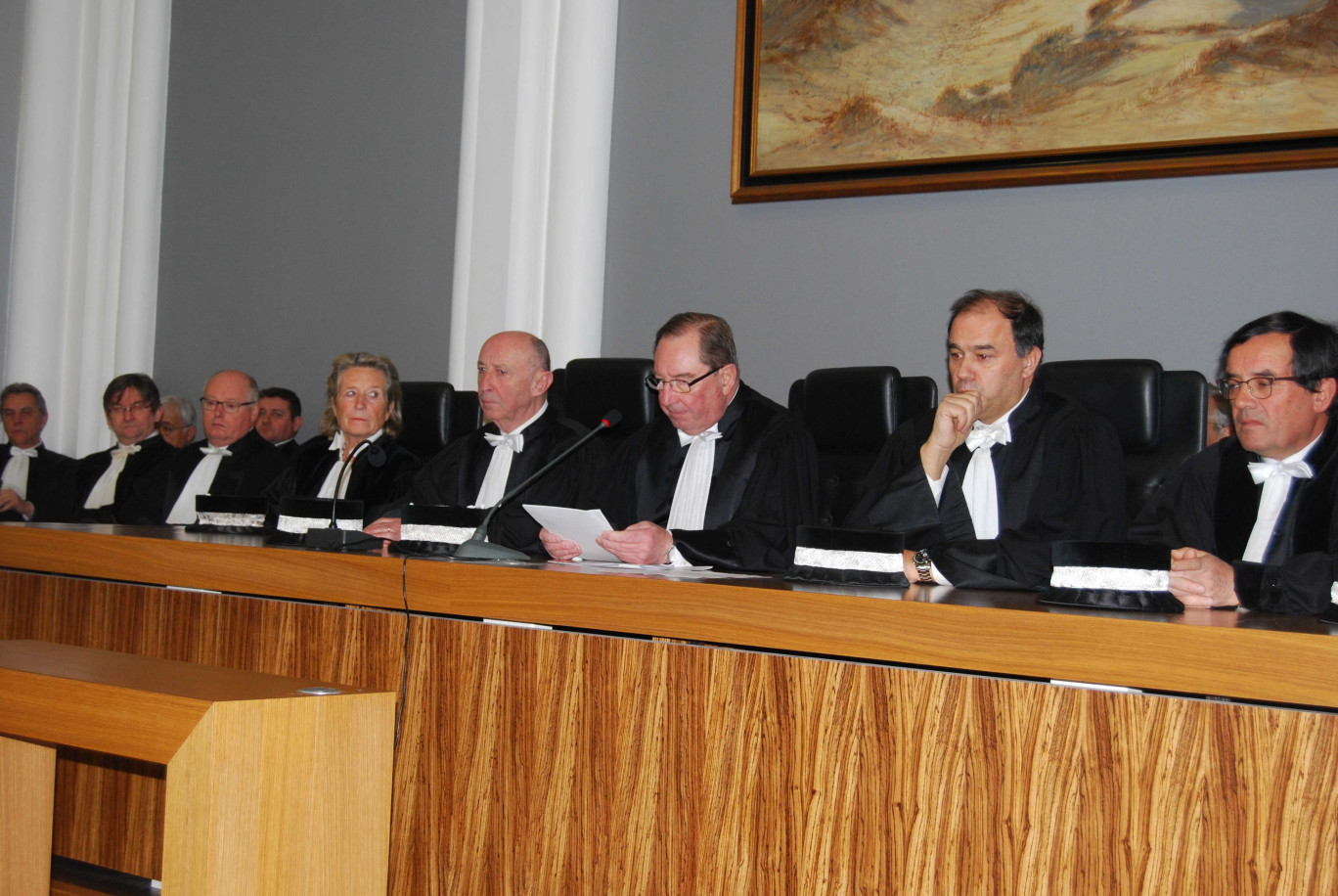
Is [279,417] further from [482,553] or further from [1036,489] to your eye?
[1036,489]

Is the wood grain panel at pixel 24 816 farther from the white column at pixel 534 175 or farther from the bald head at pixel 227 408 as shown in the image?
the bald head at pixel 227 408

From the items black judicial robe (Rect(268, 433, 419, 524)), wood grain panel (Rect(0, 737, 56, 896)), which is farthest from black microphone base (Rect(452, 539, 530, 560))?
black judicial robe (Rect(268, 433, 419, 524))

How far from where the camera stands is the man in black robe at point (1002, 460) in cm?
279

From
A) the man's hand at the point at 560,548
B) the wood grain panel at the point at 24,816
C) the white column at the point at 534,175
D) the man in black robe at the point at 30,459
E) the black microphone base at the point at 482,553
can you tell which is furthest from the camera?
the man in black robe at the point at 30,459

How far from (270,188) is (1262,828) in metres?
5.43

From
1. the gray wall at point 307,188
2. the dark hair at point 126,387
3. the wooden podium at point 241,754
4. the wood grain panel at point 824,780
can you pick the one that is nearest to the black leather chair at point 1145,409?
the wood grain panel at point 824,780

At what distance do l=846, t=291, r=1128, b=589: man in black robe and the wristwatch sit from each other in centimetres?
29

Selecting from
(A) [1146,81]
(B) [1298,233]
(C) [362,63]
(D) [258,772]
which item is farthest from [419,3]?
(D) [258,772]

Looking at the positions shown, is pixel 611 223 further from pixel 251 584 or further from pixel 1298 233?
pixel 251 584

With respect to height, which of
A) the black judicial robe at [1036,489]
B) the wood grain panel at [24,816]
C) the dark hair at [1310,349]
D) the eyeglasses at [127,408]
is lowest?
the wood grain panel at [24,816]

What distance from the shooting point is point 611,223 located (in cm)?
491

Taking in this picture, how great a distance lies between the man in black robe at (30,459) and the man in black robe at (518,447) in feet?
8.77

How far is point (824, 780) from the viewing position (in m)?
1.73

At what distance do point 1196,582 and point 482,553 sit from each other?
4.28ft
